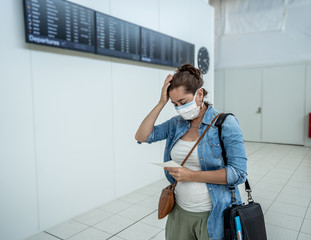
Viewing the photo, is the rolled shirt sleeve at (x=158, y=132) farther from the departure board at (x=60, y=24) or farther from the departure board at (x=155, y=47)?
the departure board at (x=155, y=47)

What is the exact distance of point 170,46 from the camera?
3930 millimetres

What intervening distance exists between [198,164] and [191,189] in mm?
129

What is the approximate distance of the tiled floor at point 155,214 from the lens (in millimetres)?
2400

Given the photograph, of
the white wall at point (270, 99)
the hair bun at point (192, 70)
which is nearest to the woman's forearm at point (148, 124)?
the hair bun at point (192, 70)

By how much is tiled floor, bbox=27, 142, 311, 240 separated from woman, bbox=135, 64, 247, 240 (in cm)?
121

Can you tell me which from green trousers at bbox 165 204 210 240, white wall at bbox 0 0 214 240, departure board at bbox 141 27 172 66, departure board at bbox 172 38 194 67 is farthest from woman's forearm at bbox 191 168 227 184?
departure board at bbox 172 38 194 67

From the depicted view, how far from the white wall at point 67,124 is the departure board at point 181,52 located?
1.13ft

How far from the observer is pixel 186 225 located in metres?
1.30

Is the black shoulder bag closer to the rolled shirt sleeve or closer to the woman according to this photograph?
the woman

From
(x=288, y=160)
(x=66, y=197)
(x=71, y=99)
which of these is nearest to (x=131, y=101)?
(x=71, y=99)

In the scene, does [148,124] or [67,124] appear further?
[67,124]

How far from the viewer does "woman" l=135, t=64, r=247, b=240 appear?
1.16 metres

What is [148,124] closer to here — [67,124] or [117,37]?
[67,124]

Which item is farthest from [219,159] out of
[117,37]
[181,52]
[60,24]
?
[181,52]
